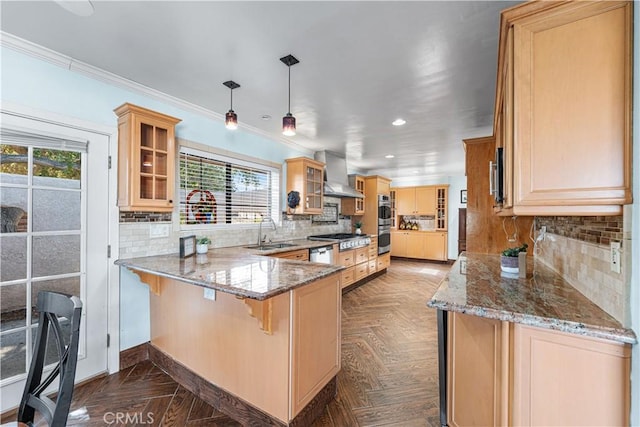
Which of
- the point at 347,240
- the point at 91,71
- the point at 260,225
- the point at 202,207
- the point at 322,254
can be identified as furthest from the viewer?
the point at 347,240

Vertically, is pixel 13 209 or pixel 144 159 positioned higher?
pixel 144 159

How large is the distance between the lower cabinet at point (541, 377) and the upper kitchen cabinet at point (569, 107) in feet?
1.72

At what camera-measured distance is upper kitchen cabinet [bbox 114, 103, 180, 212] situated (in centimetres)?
225

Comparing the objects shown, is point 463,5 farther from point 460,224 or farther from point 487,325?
point 460,224

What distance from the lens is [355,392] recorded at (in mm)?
2111

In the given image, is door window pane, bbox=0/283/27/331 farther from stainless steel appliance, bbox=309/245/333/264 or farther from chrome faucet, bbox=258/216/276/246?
stainless steel appliance, bbox=309/245/333/264

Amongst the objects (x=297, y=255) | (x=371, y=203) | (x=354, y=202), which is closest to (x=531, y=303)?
(x=297, y=255)

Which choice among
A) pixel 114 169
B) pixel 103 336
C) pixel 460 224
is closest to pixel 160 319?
pixel 103 336

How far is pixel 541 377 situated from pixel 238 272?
164cm

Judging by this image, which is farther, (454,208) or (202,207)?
(454,208)

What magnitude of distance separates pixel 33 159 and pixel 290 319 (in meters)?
2.20

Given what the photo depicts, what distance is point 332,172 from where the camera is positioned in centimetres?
502

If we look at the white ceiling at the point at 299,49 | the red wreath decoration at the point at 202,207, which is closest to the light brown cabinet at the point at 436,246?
the white ceiling at the point at 299,49

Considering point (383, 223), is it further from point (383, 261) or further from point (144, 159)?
point (144, 159)
